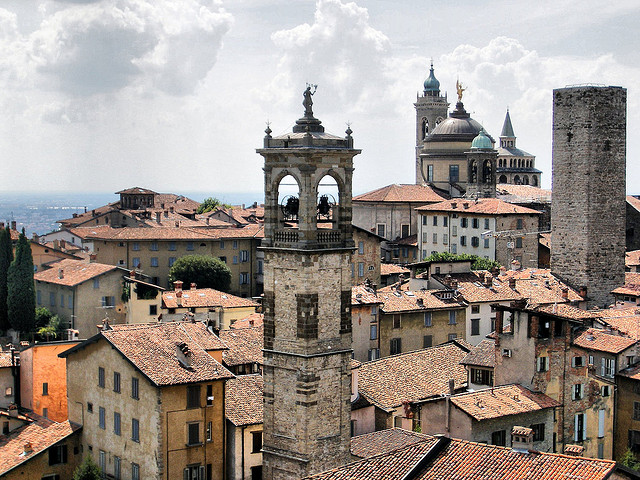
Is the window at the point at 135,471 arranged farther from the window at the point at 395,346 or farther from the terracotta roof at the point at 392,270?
the terracotta roof at the point at 392,270

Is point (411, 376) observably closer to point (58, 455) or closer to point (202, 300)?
point (58, 455)

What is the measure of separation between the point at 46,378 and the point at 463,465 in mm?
19295

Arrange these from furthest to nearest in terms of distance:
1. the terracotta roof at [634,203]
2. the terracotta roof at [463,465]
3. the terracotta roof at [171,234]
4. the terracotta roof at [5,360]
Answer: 1. the terracotta roof at [634,203]
2. the terracotta roof at [171,234]
3. the terracotta roof at [5,360]
4. the terracotta roof at [463,465]

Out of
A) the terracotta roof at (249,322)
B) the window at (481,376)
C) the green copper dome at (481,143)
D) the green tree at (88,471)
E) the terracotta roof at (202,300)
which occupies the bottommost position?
the green tree at (88,471)

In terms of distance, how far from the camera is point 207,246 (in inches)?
2835

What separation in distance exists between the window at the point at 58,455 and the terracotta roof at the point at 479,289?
20.7 m

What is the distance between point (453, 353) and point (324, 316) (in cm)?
1392

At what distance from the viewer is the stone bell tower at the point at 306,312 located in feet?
102

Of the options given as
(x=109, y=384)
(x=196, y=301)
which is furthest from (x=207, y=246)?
(x=109, y=384)

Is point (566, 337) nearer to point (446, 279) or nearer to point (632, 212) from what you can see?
point (446, 279)

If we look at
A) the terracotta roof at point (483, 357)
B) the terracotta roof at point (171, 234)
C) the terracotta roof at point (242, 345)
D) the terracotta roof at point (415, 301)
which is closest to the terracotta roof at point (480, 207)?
the terracotta roof at point (171, 234)

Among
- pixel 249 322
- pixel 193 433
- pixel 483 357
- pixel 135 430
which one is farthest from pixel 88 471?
pixel 249 322

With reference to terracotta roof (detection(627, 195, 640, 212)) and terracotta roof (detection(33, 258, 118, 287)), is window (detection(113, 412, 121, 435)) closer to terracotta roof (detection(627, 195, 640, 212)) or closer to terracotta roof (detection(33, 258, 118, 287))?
terracotta roof (detection(33, 258, 118, 287))

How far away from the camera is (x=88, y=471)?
36.3 metres
